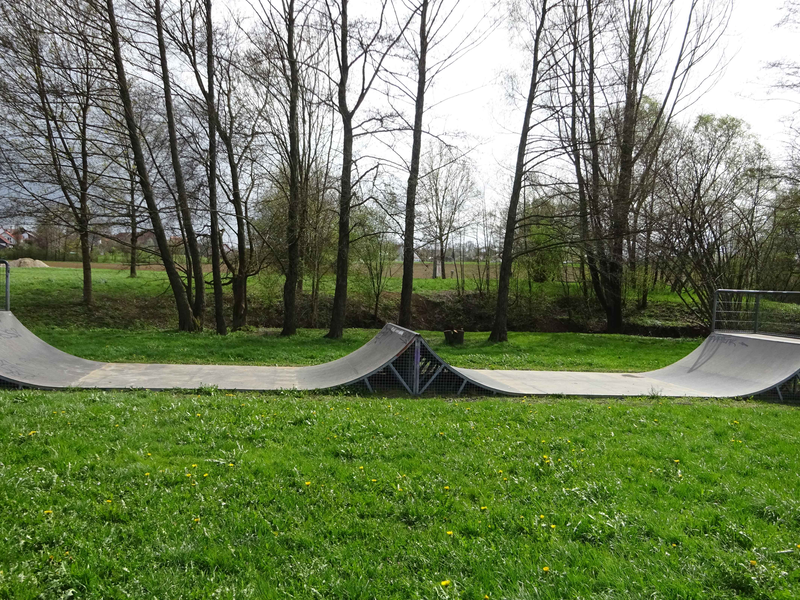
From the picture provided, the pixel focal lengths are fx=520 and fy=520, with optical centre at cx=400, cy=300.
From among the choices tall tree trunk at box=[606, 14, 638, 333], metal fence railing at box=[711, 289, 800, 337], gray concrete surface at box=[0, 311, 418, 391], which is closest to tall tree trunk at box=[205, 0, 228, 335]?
gray concrete surface at box=[0, 311, 418, 391]

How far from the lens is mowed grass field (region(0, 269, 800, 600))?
2.90m

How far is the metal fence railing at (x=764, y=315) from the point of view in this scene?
10659 mm

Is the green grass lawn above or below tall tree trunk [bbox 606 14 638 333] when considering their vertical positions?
below

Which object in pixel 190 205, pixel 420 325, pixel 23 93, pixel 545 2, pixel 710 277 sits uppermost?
pixel 545 2

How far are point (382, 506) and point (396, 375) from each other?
451 cm

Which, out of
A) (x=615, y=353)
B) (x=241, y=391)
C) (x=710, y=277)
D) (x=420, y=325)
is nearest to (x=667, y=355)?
(x=615, y=353)

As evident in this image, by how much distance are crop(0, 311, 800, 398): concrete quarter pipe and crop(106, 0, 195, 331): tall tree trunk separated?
24.2ft

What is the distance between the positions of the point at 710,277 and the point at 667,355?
826 centimetres

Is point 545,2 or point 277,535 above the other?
point 545,2

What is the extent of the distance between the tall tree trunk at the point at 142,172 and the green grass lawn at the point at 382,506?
1164 centimetres

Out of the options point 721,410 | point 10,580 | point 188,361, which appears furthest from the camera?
point 188,361

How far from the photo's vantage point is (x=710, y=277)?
21.5 metres

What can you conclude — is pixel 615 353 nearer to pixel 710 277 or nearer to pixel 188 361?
pixel 710 277

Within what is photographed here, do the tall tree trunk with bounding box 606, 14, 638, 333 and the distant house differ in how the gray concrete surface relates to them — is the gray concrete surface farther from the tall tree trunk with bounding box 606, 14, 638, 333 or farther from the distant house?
the distant house
